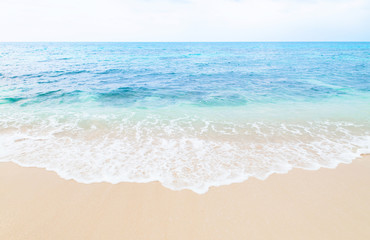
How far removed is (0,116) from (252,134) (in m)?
11.7

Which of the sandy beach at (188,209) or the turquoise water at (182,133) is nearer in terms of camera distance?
the sandy beach at (188,209)

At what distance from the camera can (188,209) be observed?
4.00 m

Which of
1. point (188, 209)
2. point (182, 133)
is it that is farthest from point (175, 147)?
point (188, 209)

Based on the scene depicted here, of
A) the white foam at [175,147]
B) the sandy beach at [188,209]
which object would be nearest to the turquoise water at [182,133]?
the white foam at [175,147]

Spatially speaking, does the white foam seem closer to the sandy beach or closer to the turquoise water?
the turquoise water

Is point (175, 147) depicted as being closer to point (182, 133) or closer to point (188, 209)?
point (182, 133)

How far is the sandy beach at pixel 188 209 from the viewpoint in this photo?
350cm

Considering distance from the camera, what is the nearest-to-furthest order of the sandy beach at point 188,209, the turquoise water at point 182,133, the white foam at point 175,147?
the sandy beach at point 188,209 < the white foam at point 175,147 < the turquoise water at point 182,133

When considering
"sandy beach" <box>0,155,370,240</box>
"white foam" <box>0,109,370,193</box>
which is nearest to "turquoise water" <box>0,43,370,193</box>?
"white foam" <box>0,109,370,193</box>

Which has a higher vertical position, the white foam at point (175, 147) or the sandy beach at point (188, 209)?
the white foam at point (175, 147)

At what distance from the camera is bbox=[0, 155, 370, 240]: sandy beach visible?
3498mm

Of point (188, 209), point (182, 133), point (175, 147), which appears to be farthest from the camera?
point (182, 133)

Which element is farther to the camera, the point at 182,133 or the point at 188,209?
the point at 182,133

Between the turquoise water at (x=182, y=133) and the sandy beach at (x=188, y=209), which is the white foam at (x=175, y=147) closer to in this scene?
the turquoise water at (x=182, y=133)
